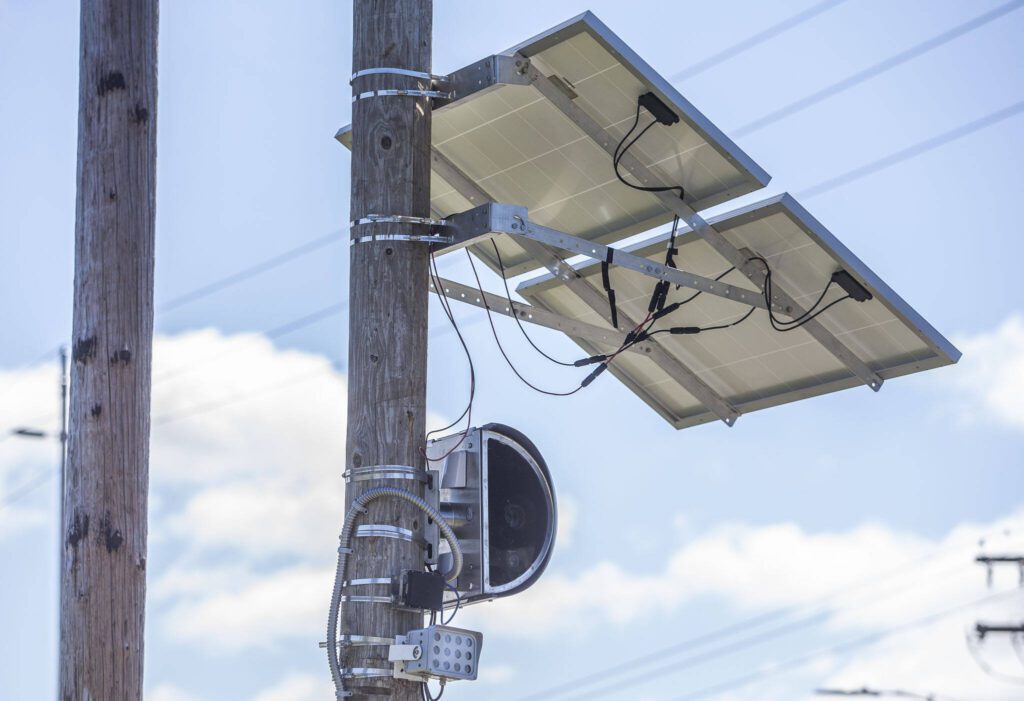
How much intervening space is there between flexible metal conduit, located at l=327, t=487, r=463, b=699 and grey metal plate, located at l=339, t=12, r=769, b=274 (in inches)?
94.2

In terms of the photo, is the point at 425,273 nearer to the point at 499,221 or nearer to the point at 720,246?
the point at 499,221

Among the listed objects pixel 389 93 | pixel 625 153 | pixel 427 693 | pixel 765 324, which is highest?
pixel 625 153

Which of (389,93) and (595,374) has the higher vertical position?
(389,93)

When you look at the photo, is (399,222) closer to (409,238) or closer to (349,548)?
(409,238)

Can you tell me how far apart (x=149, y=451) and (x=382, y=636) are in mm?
1365

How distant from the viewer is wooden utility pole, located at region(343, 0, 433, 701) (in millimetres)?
7586

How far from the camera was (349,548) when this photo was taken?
765 centimetres

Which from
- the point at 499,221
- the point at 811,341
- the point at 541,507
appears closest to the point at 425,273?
the point at 499,221

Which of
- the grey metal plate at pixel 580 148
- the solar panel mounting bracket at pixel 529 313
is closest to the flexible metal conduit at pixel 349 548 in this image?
the solar panel mounting bracket at pixel 529 313

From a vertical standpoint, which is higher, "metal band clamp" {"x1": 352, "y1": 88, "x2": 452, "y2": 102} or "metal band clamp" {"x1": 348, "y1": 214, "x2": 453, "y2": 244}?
"metal band clamp" {"x1": 352, "y1": 88, "x2": 452, "y2": 102}

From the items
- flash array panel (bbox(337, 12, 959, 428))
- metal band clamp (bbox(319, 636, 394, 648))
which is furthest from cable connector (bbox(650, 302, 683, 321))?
metal band clamp (bbox(319, 636, 394, 648))

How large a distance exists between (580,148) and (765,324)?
77.2 inches

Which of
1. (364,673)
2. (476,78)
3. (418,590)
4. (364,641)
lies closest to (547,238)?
(476,78)

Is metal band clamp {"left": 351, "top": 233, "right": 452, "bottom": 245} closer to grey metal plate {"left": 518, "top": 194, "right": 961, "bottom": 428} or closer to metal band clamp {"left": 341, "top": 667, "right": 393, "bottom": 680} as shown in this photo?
metal band clamp {"left": 341, "top": 667, "right": 393, "bottom": 680}
